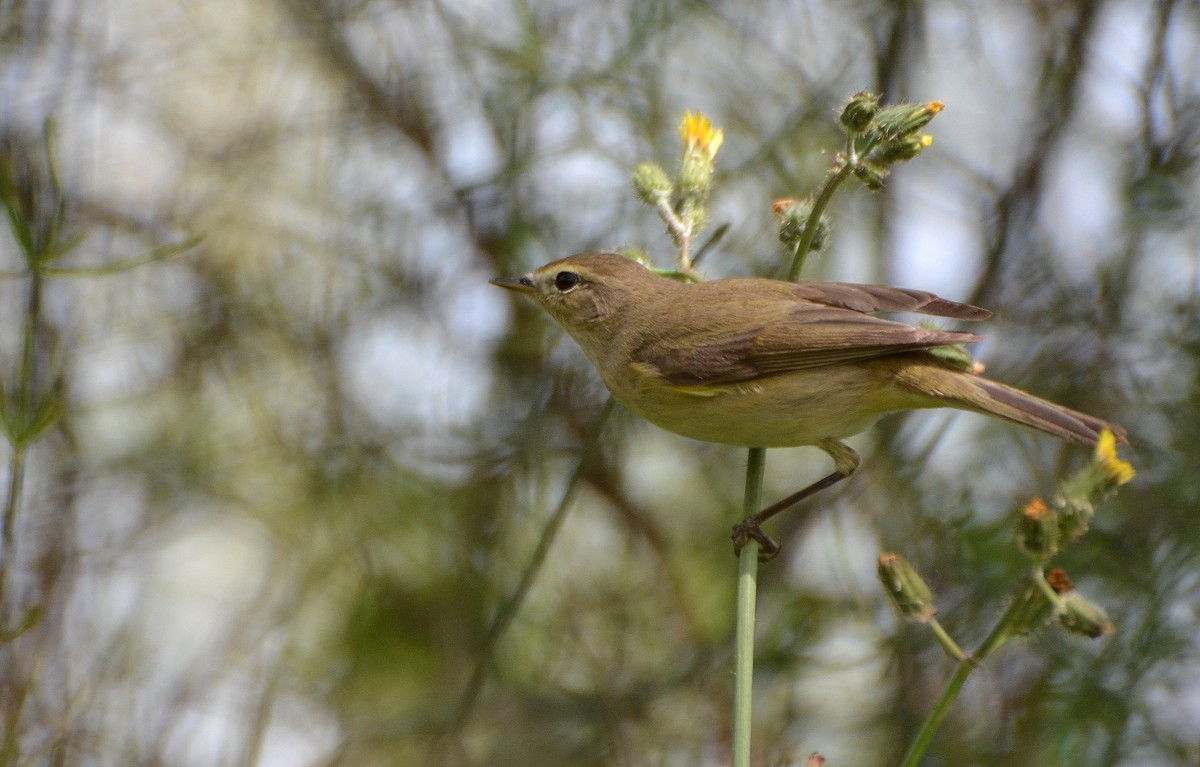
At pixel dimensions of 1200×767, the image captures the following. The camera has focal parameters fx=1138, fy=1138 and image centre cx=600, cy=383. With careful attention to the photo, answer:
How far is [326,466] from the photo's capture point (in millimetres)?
5094

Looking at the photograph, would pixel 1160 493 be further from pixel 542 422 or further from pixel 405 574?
pixel 405 574

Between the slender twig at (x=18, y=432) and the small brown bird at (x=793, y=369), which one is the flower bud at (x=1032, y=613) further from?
the slender twig at (x=18, y=432)

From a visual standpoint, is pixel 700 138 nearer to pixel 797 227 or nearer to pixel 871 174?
pixel 797 227

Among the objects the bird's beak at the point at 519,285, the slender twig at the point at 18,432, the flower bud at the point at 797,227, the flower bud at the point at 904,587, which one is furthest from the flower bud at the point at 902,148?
the slender twig at the point at 18,432

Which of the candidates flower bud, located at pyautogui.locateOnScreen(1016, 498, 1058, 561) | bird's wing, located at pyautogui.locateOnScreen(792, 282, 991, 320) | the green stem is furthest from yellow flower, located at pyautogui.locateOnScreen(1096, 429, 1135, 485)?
bird's wing, located at pyautogui.locateOnScreen(792, 282, 991, 320)

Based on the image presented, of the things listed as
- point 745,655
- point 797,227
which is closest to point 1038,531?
point 745,655

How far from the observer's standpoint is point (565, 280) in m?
3.60

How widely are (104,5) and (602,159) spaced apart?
2.36m

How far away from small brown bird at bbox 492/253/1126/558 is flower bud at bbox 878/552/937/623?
699 mm

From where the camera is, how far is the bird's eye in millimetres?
3584

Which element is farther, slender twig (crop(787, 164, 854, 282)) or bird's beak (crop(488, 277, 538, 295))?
bird's beak (crop(488, 277, 538, 295))

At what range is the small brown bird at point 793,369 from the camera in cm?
284

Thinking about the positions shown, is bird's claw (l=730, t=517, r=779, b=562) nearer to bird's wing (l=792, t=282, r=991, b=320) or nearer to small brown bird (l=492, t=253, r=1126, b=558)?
small brown bird (l=492, t=253, r=1126, b=558)

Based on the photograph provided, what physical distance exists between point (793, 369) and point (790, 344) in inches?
2.7
